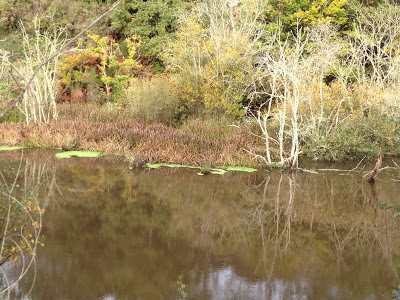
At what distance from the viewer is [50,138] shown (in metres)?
11.1

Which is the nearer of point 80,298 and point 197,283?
point 80,298

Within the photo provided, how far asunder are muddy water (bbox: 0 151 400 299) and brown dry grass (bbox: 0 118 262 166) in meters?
0.74

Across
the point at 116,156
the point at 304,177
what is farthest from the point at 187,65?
the point at 304,177

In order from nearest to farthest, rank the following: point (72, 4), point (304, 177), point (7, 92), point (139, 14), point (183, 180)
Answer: point (183, 180) → point (304, 177) → point (7, 92) → point (139, 14) → point (72, 4)

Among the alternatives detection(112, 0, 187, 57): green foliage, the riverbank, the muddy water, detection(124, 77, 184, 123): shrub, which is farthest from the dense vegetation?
the muddy water

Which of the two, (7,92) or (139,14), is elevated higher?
(139,14)

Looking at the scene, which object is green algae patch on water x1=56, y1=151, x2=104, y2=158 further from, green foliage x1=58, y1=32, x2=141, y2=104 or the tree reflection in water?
green foliage x1=58, y1=32, x2=141, y2=104

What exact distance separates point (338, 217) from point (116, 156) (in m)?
5.20

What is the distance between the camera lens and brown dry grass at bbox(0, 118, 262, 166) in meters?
10.0

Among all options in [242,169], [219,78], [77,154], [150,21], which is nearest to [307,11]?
[150,21]

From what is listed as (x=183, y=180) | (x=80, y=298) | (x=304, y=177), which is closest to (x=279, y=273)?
(x=80, y=298)

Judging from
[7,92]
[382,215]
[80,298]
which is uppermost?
[7,92]

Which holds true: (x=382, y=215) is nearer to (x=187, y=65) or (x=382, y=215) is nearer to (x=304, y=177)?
(x=304, y=177)

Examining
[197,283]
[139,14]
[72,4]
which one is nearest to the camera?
[197,283]
